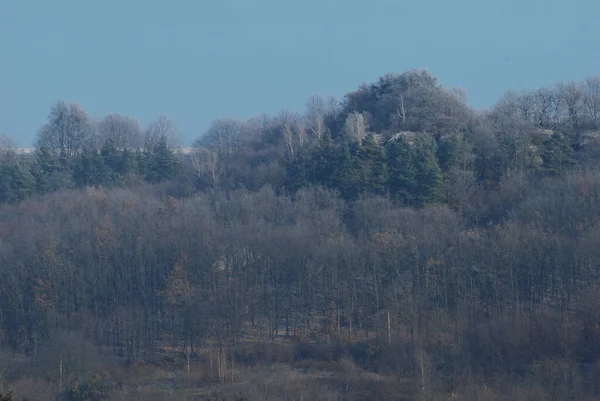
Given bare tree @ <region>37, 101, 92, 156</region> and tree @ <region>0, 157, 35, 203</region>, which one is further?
bare tree @ <region>37, 101, 92, 156</region>

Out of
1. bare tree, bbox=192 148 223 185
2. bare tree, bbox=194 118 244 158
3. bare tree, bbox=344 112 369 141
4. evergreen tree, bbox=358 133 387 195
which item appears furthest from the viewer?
bare tree, bbox=194 118 244 158

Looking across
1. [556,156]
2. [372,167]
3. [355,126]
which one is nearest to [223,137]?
[355,126]

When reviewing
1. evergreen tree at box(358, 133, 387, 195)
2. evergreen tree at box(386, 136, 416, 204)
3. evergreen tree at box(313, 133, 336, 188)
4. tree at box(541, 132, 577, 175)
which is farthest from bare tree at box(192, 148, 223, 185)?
tree at box(541, 132, 577, 175)

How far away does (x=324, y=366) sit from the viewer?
78.7 feet

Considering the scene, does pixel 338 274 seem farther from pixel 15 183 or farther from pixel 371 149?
pixel 15 183

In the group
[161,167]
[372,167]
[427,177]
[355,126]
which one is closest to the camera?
[427,177]

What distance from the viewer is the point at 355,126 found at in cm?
4056

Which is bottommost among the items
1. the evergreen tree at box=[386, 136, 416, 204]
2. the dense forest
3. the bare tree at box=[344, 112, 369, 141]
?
the dense forest

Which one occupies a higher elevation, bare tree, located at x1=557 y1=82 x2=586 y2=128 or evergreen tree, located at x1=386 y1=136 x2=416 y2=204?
bare tree, located at x1=557 y1=82 x2=586 y2=128

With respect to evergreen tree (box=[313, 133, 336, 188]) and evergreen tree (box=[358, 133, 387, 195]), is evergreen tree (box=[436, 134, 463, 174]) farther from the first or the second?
evergreen tree (box=[313, 133, 336, 188])

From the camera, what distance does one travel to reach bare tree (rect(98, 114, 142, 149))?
53.1m

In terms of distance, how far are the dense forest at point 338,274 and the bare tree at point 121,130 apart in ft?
41.7

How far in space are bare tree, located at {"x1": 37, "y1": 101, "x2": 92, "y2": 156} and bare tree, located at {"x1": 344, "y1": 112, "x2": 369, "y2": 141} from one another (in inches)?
779

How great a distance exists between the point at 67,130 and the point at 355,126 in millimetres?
21713
